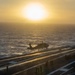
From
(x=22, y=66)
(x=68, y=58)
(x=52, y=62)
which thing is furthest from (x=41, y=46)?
(x=22, y=66)

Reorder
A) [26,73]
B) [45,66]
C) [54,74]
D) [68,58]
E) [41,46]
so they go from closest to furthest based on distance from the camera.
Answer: [54,74] < [26,73] < [45,66] < [68,58] < [41,46]

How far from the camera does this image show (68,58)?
30797mm

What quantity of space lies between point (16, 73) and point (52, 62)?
6.81m

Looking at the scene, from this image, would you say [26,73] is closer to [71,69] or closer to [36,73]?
[36,73]

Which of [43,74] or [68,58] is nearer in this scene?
[43,74]

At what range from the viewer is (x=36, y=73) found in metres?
21.0

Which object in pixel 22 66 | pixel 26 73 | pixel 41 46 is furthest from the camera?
pixel 41 46

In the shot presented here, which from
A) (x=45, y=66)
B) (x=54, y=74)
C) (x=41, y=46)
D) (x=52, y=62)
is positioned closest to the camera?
(x=54, y=74)

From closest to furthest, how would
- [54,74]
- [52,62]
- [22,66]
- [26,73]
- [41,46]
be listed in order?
[54,74]
[26,73]
[22,66]
[52,62]
[41,46]

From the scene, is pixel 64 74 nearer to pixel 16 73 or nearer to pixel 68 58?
pixel 16 73

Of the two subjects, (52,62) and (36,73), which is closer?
(36,73)

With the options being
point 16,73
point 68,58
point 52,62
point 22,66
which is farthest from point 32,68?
point 68,58

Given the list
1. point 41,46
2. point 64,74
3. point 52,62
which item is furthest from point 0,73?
point 41,46

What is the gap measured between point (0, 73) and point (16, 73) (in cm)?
115
